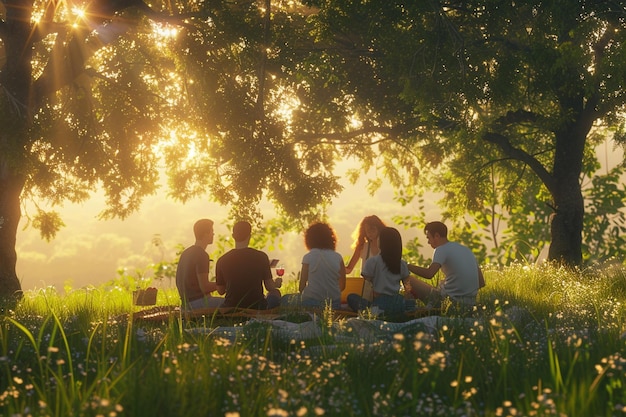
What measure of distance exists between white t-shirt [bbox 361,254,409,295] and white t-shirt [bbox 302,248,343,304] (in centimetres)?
42

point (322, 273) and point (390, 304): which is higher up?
point (322, 273)

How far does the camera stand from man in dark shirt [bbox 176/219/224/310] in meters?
11.0

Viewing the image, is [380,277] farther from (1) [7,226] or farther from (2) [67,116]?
(2) [67,116]

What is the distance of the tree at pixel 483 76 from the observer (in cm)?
1280

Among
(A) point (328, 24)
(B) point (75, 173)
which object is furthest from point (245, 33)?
(B) point (75, 173)

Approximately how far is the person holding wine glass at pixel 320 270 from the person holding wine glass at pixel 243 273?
1.91 ft

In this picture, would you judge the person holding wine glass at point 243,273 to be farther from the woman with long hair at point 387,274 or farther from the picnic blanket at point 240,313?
the woman with long hair at point 387,274

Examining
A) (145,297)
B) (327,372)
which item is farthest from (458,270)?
(327,372)

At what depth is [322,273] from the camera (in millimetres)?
11109

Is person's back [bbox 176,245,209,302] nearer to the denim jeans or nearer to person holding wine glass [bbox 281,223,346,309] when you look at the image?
person holding wine glass [bbox 281,223,346,309]

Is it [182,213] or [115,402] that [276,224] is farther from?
[182,213]

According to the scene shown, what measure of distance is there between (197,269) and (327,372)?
19.6 ft

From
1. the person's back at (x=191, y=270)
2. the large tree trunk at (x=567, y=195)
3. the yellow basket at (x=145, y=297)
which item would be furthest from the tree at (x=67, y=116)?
the large tree trunk at (x=567, y=195)

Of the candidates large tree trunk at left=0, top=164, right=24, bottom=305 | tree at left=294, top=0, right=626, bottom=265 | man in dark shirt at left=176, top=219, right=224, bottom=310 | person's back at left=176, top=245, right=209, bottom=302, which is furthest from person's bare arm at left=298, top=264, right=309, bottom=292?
large tree trunk at left=0, top=164, right=24, bottom=305
